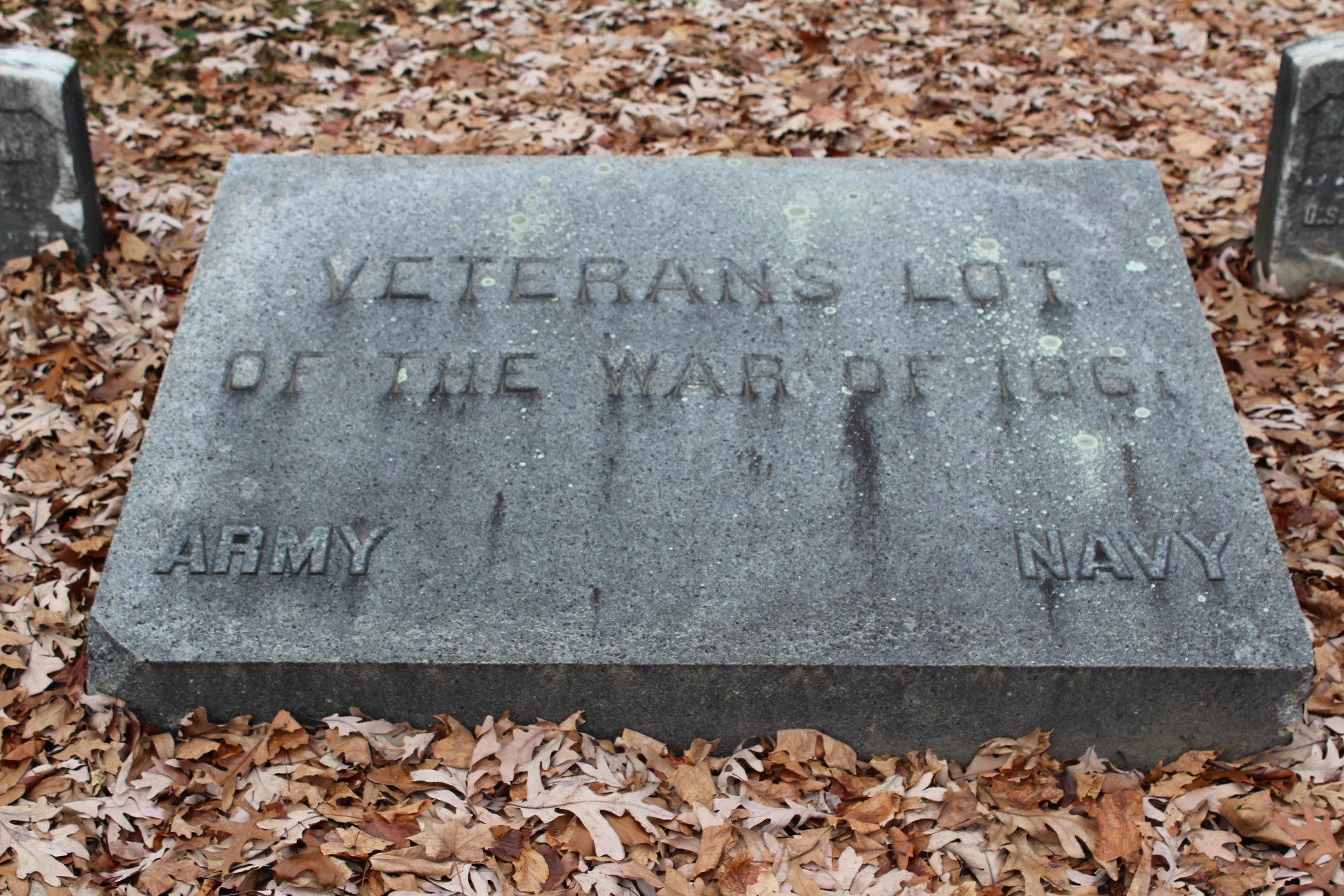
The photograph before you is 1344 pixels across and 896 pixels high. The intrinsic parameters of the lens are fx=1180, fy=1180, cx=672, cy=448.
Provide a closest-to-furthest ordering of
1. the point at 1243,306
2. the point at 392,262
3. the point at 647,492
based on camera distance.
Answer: the point at 647,492 → the point at 392,262 → the point at 1243,306

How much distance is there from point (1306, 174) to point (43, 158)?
5227 mm

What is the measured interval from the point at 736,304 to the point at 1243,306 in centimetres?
254

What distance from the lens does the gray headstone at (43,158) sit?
473cm

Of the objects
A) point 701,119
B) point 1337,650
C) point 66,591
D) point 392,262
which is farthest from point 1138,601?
point 701,119

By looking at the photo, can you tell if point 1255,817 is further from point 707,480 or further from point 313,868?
point 313,868

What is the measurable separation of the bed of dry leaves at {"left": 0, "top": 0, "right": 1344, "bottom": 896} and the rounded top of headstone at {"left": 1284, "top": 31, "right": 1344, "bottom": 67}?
0.89m

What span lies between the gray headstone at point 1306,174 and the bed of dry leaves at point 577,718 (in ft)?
0.57

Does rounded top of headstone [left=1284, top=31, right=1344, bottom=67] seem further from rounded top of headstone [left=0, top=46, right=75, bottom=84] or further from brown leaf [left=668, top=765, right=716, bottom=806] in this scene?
rounded top of headstone [left=0, top=46, right=75, bottom=84]

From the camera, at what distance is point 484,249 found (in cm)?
411

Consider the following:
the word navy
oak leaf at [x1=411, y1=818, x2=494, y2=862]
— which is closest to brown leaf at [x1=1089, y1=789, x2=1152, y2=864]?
the word navy

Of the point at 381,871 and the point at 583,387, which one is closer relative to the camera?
the point at 381,871

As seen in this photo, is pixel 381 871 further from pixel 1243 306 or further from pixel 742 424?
pixel 1243 306

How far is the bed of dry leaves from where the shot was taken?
10.4ft

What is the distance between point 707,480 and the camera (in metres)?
3.53
